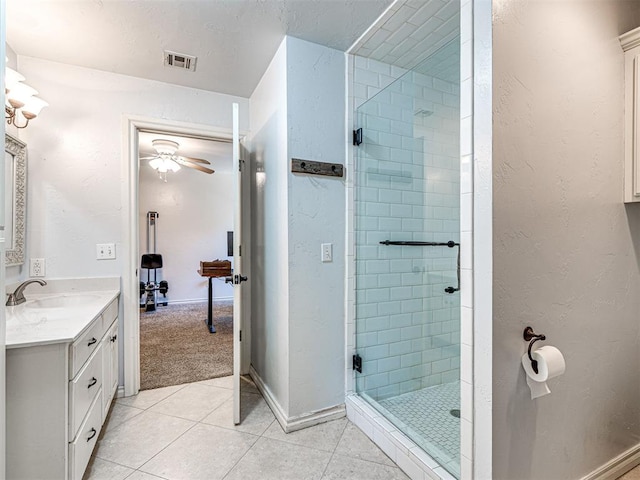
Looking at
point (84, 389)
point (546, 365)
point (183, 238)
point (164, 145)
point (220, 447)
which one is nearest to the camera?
point (546, 365)

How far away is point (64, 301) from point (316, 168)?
1.79 meters

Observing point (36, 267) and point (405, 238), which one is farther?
point (405, 238)

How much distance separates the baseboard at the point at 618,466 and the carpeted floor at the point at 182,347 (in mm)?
2454

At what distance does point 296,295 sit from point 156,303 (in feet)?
14.3

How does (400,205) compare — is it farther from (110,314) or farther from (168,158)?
(168,158)

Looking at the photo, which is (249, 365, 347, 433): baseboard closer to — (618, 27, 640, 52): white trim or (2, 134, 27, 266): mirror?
(2, 134, 27, 266): mirror

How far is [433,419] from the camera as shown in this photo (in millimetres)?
1841

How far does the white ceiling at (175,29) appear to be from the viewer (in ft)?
5.43

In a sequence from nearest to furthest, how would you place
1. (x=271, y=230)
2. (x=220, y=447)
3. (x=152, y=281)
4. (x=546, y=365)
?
(x=546, y=365) → (x=220, y=447) → (x=271, y=230) → (x=152, y=281)

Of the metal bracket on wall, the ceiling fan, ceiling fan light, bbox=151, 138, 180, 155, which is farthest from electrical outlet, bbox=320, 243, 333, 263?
ceiling fan light, bbox=151, 138, 180, 155

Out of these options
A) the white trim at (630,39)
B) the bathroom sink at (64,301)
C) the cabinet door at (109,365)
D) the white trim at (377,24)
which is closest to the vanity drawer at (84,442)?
the cabinet door at (109,365)

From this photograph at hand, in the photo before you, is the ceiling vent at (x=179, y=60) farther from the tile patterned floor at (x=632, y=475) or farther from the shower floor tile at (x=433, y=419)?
the tile patterned floor at (x=632, y=475)

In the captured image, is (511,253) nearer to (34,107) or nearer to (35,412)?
(35,412)

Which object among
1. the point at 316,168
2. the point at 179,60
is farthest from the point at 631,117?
the point at 179,60
